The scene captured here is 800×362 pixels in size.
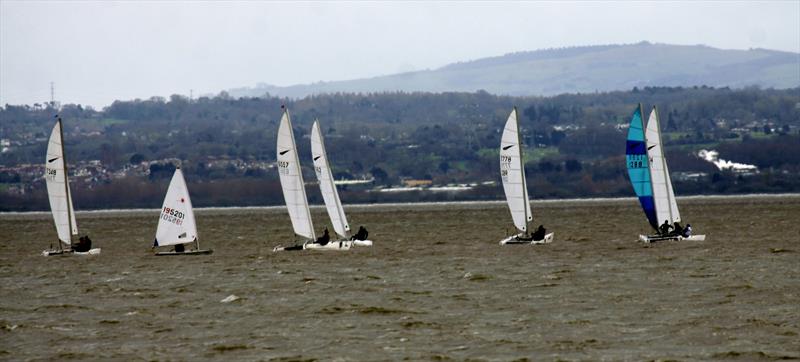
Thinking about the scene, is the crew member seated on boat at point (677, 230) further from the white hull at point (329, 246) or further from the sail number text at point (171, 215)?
the sail number text at point (171, 215)

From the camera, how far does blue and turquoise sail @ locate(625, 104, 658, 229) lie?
71.3 meters

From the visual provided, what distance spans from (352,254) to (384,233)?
32147mm

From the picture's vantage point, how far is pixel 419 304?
43.4m

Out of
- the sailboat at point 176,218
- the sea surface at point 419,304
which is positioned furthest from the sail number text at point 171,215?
the sea surface at point 419,304

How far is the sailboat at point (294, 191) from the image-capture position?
232ft

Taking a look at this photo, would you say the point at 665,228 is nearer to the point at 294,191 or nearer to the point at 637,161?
the point at 637,161

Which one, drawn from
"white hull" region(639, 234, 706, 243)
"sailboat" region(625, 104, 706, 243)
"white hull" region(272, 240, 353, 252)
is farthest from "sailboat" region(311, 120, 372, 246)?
"white hull" region(639, 234, 706, 243)

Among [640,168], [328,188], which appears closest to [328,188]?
[328,188]

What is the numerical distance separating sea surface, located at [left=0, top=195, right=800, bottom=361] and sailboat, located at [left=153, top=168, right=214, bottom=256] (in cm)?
130

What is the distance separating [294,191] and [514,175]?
10662 mm

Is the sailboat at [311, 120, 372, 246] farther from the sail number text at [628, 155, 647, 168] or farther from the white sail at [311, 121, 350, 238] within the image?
the sail number text at [628, 155, 647, 168]

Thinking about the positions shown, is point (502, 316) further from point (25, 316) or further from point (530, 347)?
point (25, 316)

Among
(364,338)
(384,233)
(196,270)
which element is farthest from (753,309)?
(384,233)

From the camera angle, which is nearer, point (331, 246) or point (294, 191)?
point (331, 246)
